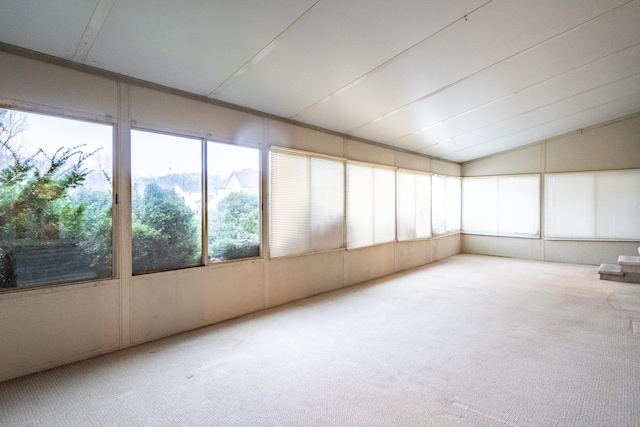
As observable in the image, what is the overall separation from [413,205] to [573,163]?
419cm

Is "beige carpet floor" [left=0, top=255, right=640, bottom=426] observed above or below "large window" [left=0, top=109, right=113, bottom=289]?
below

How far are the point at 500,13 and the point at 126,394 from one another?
442 cm

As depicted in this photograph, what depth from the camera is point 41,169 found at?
2.71m

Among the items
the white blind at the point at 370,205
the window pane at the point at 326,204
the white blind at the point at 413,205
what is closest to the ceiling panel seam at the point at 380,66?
the window pane at the point at 326,204

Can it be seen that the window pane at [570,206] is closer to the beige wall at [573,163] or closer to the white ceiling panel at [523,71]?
the beige wall at [573,163]

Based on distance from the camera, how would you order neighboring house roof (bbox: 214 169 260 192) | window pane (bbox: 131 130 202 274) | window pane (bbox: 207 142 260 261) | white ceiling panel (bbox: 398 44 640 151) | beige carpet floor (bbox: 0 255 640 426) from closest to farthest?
beige carpet floor (bbox: 0 255 640 426)
window pane (bbox: 131 130 202 274)
window pane (bbox: 207 142 260 261)
neighboring house roof (bbox: 214 169 260 192)
white ceiling panel (bbox: 398 44 640 151)

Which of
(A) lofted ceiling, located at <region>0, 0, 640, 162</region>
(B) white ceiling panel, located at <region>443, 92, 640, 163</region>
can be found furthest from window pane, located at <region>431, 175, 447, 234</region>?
(A) lofted ceiling, located at <region>0, 0, 640, 162</region>

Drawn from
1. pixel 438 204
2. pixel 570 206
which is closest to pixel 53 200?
pixel 438 204

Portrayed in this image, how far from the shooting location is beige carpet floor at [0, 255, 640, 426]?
6.92ft

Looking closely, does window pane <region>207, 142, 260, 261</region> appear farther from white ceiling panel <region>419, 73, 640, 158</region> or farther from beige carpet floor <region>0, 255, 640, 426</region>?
white ceiling panel <region>419, 73, 640, 158</region>

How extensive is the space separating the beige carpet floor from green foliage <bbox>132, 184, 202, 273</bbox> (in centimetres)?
84

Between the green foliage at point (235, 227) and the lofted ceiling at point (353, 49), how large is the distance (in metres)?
1.23

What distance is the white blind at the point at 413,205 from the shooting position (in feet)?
22.7

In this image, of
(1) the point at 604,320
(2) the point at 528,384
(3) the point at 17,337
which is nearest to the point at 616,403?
(2) the point at 528,384
